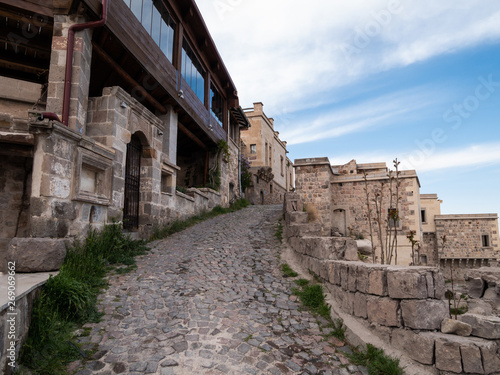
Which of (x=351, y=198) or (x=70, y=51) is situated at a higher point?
(x=70, y=51)

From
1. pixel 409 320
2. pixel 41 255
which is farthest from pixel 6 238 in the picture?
pixel 409 320

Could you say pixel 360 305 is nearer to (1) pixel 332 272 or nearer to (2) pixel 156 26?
(1) pixel 332 272

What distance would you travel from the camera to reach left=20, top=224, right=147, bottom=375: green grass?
10.2ft

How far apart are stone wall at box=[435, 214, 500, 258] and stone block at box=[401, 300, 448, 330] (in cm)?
2434

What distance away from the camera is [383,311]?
3.79 meters

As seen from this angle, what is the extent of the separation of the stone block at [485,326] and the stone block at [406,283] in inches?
18.0

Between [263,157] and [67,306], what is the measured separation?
24465mm

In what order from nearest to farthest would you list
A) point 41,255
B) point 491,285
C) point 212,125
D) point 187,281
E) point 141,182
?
point 41,255
point 187,281
point 491,285
point 141,182
point 212,125

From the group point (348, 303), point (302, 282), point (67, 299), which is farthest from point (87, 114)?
point (348, 303)

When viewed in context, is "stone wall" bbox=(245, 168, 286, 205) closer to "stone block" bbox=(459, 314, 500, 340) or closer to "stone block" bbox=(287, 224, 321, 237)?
"stone block" bbox=(287, 224, 321, 237)

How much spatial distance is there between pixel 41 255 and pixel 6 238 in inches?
107

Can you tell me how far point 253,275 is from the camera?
6195 millimetres

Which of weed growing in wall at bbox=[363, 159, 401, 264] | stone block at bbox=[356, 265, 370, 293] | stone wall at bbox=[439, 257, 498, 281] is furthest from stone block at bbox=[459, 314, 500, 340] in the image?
stone wall at bbox=[439, 257, 498, 281]

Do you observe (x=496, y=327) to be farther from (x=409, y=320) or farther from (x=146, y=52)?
(x=146, y=52)
